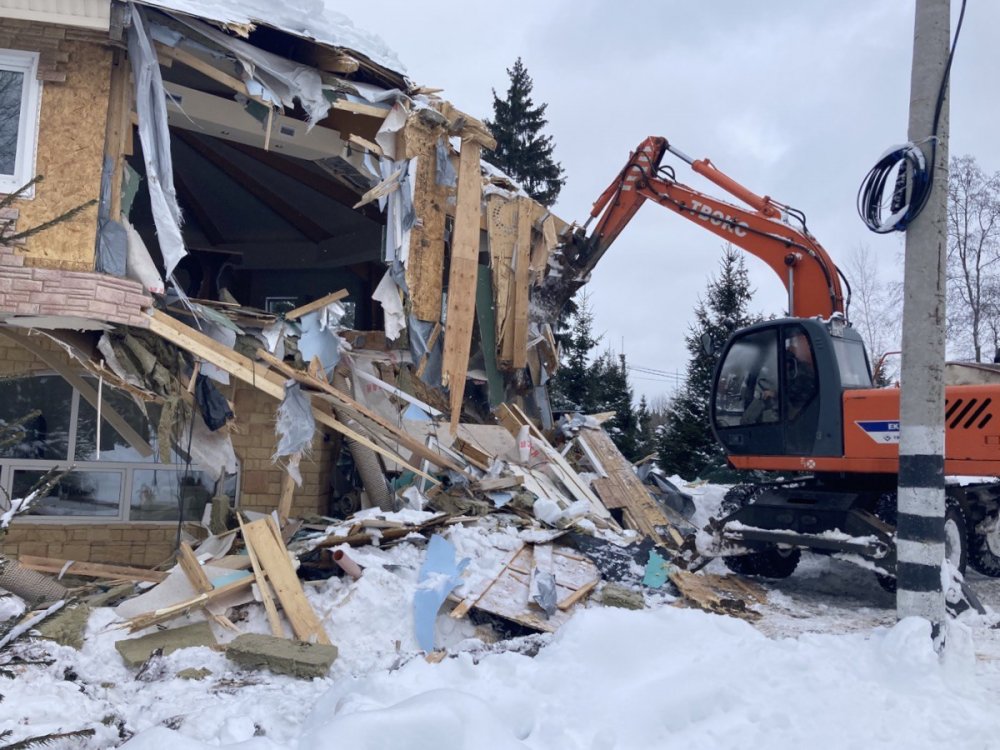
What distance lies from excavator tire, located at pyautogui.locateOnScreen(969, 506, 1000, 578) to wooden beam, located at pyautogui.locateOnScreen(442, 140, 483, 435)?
19.3 ft

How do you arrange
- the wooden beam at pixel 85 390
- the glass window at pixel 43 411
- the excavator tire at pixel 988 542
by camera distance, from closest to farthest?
the excavator tire at pixel 988 542 → the wooden beam at pixel 85 390 → the glass window at pixel 43 411

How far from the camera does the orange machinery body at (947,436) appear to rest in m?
7.97

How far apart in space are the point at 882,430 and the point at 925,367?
2.54 meters

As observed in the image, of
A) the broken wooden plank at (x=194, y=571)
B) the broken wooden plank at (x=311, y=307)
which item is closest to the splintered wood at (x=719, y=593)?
the broken wooden plank at (x=194, y=571)

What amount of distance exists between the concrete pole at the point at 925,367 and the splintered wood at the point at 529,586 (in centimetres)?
274

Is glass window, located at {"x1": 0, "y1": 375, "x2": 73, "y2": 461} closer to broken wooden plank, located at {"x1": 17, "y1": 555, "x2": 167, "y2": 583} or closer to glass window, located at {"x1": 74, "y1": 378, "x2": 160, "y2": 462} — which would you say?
glass window, located at {"x1": 74, "y1": 378, "x2": 160, "y2": 462}

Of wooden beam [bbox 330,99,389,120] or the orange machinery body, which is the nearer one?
the orange machinery body

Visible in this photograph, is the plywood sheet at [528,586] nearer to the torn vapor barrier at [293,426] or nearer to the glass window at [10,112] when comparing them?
the torn vapor barrier at [293,426]

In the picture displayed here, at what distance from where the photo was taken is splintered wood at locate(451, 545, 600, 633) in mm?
7258

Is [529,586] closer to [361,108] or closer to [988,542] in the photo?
[988,542]

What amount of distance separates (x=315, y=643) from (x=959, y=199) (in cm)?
3148

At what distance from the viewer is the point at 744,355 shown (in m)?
9.58

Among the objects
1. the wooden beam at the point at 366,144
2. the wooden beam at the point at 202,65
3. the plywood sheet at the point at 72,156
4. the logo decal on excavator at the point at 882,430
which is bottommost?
the logo decal on excavator at the point at 882,430

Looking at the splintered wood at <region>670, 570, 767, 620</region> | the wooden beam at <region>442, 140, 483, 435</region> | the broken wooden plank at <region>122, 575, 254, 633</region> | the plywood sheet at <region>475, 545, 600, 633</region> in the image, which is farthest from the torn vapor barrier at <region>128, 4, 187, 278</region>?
the splintered wood at <region>670, 570, 767, 620</region>
